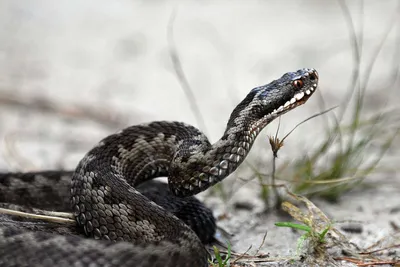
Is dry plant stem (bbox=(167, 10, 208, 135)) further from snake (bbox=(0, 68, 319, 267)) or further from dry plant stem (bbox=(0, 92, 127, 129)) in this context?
snake (bbox=(0, 68, 319, 267))

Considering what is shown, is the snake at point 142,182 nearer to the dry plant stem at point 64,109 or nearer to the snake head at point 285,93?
the snake head at point 285,93

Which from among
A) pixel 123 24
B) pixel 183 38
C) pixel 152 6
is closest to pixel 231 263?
pixel 183 38

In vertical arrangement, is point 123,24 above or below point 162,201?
above

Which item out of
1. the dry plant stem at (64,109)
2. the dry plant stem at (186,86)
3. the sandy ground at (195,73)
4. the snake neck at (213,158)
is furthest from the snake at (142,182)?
the dry plant stem at (64,109)

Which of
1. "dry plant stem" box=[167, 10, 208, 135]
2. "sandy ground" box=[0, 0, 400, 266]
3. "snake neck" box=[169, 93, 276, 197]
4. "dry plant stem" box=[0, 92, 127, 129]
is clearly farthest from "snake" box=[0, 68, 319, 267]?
"dry plant stem" box=[0, 92, 127, 129]

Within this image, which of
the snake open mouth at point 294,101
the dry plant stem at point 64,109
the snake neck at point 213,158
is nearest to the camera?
the snake neck at point 213,158

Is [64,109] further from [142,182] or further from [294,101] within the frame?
[294,101]

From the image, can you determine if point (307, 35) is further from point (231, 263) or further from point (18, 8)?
point (231, 263)
